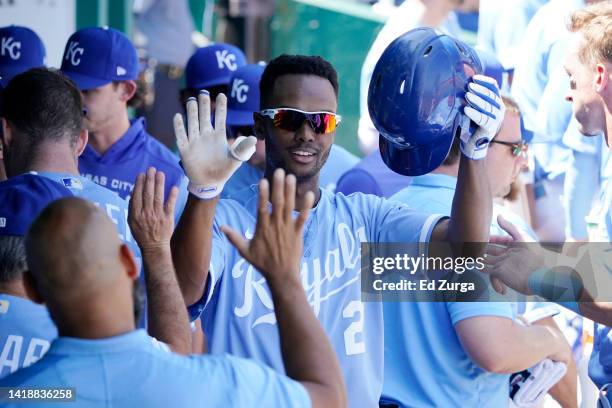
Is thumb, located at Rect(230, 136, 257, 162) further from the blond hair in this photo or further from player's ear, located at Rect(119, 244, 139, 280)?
the blond hair

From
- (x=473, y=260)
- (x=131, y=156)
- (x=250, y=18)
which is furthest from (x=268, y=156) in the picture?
(x=250, y=18)

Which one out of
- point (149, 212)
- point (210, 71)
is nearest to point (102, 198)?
point (149, 212)

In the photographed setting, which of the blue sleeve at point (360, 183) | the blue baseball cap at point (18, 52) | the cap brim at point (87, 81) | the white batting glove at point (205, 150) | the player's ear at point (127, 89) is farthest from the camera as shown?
the blue baseball cap at point (18, 52)

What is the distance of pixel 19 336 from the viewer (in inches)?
107

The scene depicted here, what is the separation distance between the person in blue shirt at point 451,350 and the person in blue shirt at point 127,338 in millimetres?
1277

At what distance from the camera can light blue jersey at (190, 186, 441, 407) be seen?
2971mm

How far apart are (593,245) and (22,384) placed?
199 centimetres

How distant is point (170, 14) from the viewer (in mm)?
8945

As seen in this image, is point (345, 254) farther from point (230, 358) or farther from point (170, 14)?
point (170, 14)

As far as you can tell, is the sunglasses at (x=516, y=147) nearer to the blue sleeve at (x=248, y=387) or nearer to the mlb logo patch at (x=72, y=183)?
the mlb logo patch at (x=72, y=183)

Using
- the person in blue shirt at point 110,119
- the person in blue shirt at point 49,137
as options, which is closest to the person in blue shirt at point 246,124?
the person in blue shirt at point 110,119

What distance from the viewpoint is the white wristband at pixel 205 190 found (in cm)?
278

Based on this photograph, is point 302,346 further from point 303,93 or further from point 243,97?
point 243,97

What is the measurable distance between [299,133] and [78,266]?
1.25m
